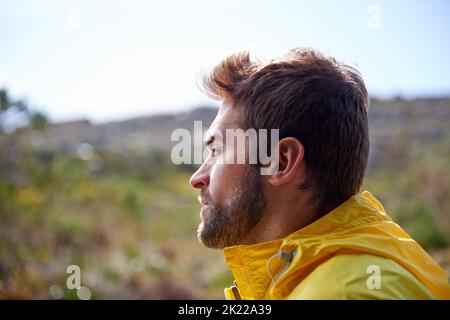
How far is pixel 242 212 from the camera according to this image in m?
2.19

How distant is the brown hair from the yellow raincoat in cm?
14

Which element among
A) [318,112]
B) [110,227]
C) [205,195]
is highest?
[318,112]

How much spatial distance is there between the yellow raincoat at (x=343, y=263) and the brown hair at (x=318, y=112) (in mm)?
144

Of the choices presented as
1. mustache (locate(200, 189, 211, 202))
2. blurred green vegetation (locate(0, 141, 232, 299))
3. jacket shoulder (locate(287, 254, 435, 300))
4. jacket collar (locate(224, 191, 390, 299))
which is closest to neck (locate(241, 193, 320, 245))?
jacket collar (locate(224, 191, 390, 299))

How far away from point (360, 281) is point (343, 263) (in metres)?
0.10

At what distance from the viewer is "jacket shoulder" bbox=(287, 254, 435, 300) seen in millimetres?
1591

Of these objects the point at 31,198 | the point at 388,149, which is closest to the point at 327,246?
the point at 31,198

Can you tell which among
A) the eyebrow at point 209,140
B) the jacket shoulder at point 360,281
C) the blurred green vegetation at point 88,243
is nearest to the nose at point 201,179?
the eyebrow at point 209,140

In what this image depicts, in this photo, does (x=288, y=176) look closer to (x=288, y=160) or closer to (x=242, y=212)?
(x=288, y=160)

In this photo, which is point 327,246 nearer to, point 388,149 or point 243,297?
point 243,297

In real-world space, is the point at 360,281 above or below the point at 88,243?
above

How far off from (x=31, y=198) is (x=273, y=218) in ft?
27.2

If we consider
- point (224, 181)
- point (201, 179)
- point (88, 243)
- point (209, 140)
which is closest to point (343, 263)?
point (224, 181)

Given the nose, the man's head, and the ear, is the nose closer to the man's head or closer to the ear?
the man's head
